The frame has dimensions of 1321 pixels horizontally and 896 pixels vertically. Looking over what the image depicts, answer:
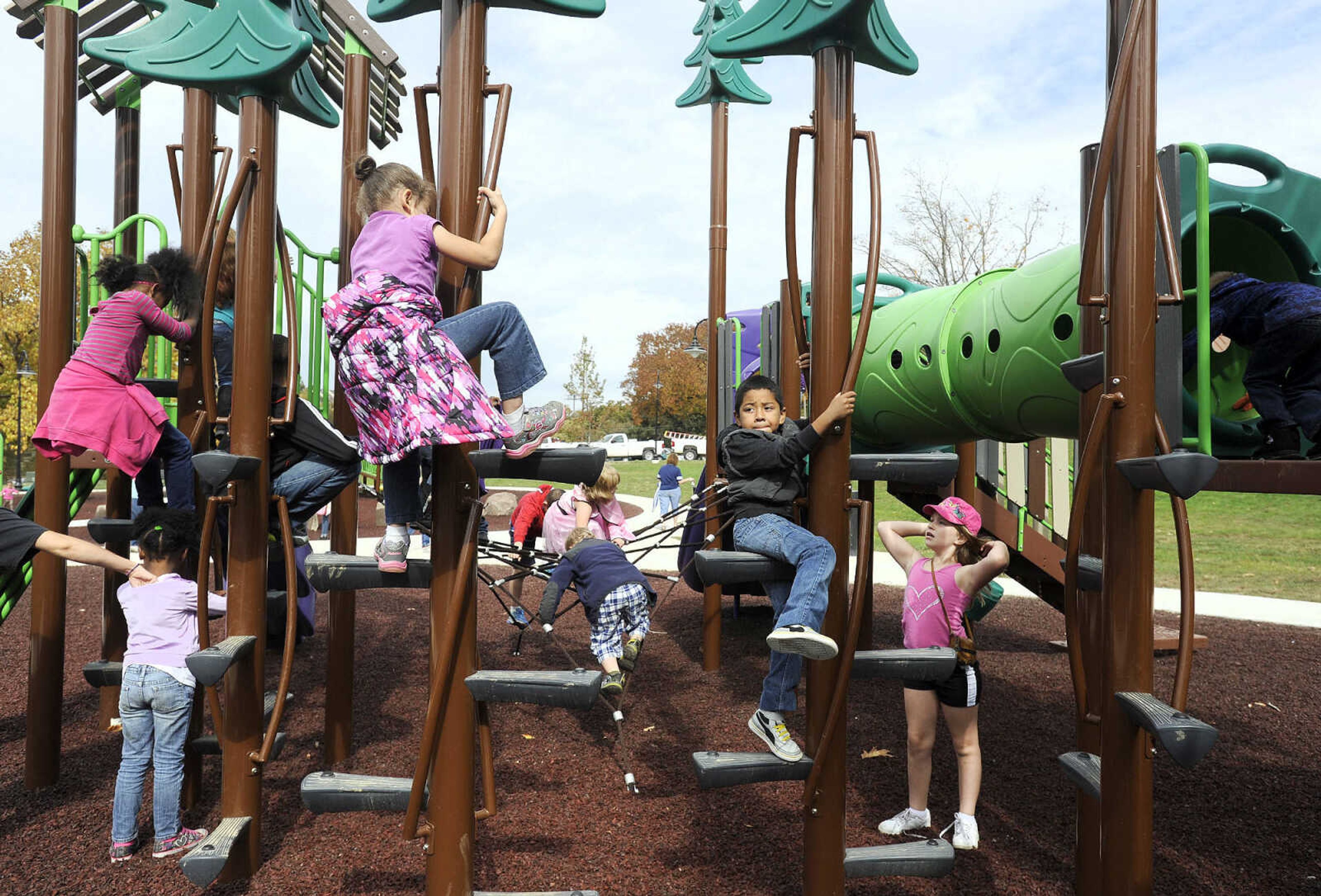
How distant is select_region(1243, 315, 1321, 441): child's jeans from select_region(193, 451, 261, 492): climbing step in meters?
3.61

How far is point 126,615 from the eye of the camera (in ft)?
12.9

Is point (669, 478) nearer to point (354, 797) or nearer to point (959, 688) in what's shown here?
point (959, 688)

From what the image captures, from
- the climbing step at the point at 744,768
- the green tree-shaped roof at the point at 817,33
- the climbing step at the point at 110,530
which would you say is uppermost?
the green tree-shaped roof at the point at 817,33

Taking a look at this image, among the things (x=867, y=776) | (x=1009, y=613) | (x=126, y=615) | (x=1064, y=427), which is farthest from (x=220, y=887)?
(x=1009, y=613)

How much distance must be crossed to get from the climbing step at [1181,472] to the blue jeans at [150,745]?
3.76m

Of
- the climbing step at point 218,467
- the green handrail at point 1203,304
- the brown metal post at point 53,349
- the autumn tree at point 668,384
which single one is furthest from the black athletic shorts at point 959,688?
the autumn tree at point 668,384

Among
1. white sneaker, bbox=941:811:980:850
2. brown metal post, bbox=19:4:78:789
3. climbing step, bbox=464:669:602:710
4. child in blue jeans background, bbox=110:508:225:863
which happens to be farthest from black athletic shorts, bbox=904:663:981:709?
brown metal post, bbox=19:4:78:789

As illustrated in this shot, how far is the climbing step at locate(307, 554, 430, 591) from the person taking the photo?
111 inches

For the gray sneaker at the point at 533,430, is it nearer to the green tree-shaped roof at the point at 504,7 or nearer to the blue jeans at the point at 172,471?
the green tree-shaped roof at the point at 504,7

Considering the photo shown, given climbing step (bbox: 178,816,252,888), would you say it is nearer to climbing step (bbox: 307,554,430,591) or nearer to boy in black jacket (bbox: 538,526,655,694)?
climbing step (bbox: 307,554,430,591)

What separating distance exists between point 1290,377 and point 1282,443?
9.6 inches

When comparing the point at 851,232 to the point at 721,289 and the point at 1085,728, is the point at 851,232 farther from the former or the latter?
the point at 721,289

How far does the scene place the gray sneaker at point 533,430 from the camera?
2799mm

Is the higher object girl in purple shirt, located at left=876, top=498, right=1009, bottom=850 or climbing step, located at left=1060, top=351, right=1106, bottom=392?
climbing step, located at left=1060, top=351, right=1106, bottom=392
